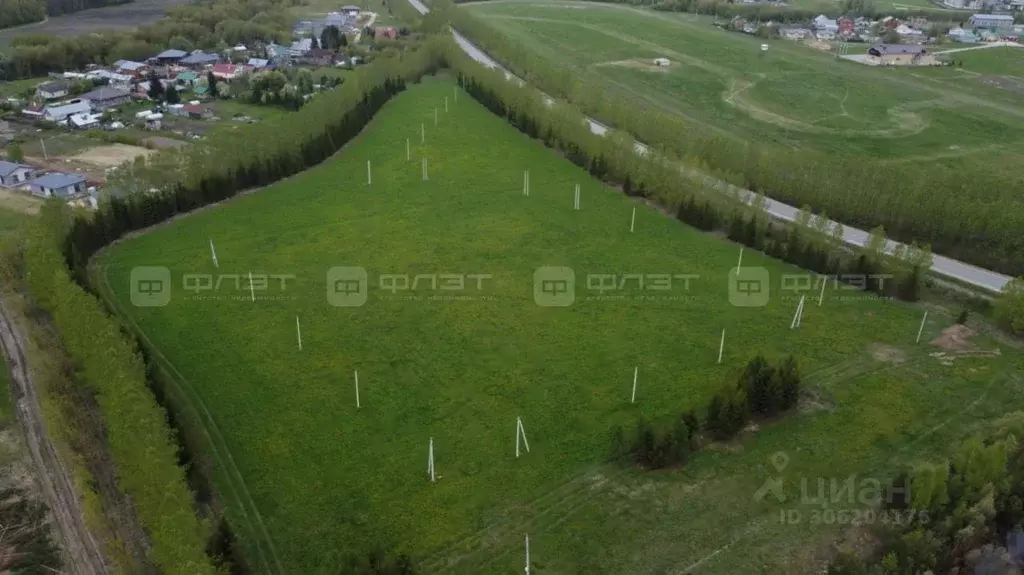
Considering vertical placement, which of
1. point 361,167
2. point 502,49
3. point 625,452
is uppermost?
point 502,49

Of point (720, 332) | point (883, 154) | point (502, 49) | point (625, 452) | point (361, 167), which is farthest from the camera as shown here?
point (502, 49)

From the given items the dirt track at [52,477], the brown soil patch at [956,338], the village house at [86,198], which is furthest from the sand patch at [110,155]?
the brown soil patch at [956,338]

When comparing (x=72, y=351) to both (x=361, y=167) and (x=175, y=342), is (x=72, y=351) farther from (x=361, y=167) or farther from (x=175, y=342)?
(x=361, y=167)

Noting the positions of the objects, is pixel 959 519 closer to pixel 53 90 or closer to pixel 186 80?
pixel 186 80

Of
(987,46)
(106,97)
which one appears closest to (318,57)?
(106,97)

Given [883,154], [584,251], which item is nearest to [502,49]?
[883,154]

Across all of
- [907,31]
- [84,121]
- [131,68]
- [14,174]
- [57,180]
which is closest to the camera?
[57,180]

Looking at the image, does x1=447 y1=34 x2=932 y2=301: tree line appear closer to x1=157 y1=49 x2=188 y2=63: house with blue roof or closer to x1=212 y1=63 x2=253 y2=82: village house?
x1=212 y1=63 x2=253 y2=82: village house
